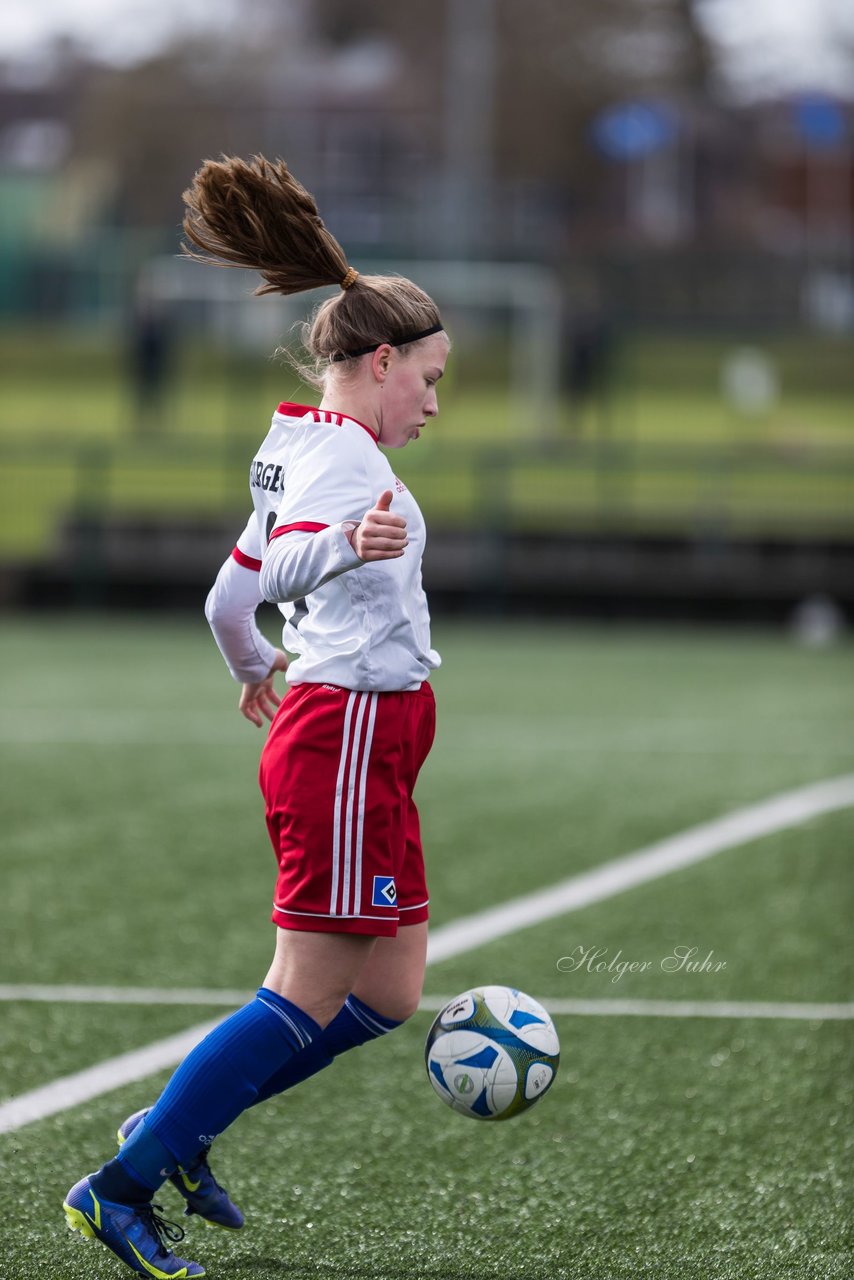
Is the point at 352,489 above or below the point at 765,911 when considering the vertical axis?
above

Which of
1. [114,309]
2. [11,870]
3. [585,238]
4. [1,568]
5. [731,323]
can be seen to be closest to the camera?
[11,870]

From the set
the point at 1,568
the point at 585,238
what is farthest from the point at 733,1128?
the point at 585,238

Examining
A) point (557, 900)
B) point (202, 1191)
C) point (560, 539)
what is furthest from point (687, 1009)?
point (560, 539)

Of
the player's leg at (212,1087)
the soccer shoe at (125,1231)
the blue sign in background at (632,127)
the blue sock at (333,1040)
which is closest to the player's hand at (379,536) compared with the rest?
the player's leg at (212,1087)

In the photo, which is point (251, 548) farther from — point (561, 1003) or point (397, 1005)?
point (561, 1003)

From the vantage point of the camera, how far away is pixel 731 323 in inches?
1512

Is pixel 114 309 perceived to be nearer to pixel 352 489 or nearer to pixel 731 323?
pixel 731 323

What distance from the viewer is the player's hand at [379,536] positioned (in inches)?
118

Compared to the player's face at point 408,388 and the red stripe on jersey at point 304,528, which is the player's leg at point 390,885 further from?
the player's face at point 408,388

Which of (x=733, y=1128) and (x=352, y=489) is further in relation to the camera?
(x=733, y=1128)

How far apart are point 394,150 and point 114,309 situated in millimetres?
26901

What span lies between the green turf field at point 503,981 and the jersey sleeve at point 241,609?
1.09 metres

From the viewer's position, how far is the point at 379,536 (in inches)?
118

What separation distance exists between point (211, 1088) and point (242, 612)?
2.93 feet
